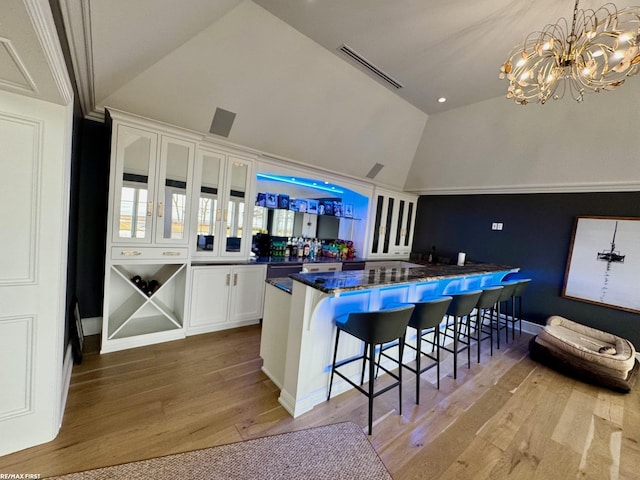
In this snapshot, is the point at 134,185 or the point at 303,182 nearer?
the point at 134,185

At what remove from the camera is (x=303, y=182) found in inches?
183

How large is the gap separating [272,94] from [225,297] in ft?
8.30

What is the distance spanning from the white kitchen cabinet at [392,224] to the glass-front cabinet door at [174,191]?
3.38 m

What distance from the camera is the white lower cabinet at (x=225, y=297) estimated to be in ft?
10.4

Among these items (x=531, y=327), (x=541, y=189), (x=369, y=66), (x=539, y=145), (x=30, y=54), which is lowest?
(x=531, y=327)

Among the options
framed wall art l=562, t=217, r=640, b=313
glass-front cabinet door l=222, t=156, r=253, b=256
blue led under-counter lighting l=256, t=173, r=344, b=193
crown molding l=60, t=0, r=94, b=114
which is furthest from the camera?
blue led under-counter lighting l=256, t=173, r=344, b=193

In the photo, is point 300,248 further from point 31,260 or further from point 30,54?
point 30,54

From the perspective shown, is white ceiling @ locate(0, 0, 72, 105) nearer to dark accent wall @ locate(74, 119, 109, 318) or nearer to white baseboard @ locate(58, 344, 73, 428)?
dark accent wall @ locate(74, 119, 109, 318)

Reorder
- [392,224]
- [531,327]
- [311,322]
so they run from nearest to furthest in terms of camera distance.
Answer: [311,322]
[531,327]
[392,224]

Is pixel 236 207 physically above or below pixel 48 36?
below

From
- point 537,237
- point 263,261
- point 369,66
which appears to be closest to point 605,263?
point 537,237

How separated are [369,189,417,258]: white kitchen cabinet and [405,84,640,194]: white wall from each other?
964mm

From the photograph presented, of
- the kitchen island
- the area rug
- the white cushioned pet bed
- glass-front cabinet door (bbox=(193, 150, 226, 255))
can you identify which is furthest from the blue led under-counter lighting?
the white cushioned pet bed

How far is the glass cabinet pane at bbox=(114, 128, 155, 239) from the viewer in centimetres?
258
